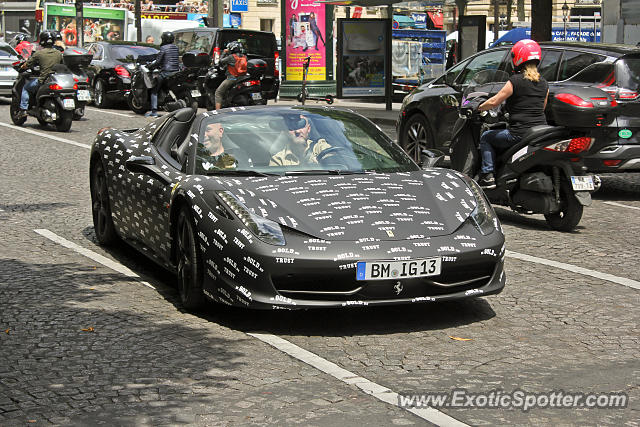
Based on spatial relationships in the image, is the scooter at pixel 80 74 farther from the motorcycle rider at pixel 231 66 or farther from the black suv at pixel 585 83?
the black suv at pixel 585 83

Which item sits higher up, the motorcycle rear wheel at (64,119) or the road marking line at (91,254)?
the motorcycle rear wheel at (64,119)

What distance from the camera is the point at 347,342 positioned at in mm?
5988

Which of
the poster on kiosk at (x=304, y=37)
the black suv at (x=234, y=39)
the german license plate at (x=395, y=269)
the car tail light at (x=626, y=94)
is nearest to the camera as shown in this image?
the german license plate at (x=395, y=269)

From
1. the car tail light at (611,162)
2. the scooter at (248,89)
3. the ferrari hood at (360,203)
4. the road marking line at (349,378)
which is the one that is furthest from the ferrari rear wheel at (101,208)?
the scooter at (248,89)

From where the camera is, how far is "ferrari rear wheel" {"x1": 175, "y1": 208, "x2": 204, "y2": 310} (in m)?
6.53

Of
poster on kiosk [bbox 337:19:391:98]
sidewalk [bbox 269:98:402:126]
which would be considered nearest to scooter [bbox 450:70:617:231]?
sidewalk [bbox 269:98:402:126]

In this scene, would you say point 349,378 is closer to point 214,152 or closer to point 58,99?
point 214,152

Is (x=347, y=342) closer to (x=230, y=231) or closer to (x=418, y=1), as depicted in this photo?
(x=230, y=231)

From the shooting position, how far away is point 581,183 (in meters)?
9.73

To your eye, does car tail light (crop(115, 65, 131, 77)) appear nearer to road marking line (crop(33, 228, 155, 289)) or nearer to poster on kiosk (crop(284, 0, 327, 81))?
poster on kiosk (crop(284, 0, 327, 81))

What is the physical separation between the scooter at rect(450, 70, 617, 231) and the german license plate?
402 cm

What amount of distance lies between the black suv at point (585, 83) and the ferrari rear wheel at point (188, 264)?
5669 millimetres

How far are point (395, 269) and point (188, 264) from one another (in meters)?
1.38

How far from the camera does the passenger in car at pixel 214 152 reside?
277 inches
